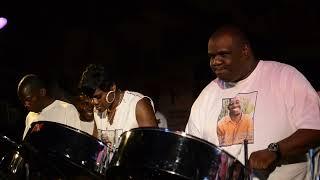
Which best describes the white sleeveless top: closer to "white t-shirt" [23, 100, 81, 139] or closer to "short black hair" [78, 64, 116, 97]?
"short black hair" [78, 64, 116, 97]

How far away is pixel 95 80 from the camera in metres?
2.41

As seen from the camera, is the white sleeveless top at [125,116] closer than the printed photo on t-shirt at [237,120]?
No

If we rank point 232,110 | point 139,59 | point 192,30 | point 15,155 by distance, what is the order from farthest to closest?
point 139,59 → point 192,30 → point 15,155 → point 232,110

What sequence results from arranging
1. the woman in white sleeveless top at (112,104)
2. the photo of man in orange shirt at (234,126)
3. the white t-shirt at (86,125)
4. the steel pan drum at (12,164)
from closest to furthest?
→ the photo of man in orange shirt at (234,126) < the steel pan drum at (12,164) < the woman in white sleeveless top at (112,104) < the white t-shirt at (86,125)

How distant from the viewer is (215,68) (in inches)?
78.2

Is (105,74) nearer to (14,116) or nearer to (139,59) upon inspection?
(139,59)

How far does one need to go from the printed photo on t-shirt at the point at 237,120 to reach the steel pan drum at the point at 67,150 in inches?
19.3

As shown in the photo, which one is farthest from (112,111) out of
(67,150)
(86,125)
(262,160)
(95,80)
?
(262,160)

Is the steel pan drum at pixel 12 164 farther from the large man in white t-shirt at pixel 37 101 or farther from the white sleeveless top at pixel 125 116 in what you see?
the large man in white t-shirt at pixel 37 101

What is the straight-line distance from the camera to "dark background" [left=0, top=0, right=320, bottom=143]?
4.06 meters

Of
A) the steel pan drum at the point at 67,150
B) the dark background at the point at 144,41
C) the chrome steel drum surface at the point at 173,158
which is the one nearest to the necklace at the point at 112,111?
the steel pan drum at the point at 67,150

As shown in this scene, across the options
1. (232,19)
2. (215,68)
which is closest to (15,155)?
(215,68)

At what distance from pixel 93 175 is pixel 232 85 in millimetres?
678

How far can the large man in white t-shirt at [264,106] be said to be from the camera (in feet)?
5.76
